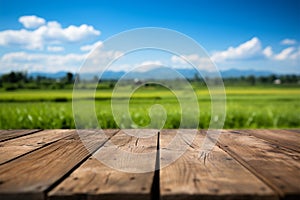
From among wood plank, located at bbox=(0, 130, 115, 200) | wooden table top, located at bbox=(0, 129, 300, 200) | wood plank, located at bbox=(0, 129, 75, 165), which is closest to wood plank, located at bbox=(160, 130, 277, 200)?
wooden table top, located at bbox=(0, 129, 300, 200)

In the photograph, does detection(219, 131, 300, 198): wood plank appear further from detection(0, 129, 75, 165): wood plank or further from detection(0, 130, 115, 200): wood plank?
detection(0, 129, 75, 165): wood plank

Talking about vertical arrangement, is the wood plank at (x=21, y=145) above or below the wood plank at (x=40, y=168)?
below

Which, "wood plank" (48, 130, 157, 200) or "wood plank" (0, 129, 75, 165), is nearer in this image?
"wood plank" (48, 130, 157, 200)

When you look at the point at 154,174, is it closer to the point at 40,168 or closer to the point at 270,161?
the point at 40,168

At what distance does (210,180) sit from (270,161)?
0.49m

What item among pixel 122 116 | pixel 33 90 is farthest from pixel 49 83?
pixel 122 116

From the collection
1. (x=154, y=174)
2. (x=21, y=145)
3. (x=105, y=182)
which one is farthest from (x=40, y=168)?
(x=21, y=145)

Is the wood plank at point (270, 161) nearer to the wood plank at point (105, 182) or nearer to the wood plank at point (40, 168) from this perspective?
the wood plank at point (105, 182)

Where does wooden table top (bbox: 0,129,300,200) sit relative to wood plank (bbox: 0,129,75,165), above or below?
above

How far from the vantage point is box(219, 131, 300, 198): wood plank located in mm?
1044

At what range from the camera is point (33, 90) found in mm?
22672

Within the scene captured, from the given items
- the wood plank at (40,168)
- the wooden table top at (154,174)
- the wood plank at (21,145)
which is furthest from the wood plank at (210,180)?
the wood plank at (21,145)

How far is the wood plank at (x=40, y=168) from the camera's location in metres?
1.01

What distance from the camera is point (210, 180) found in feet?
3.64
